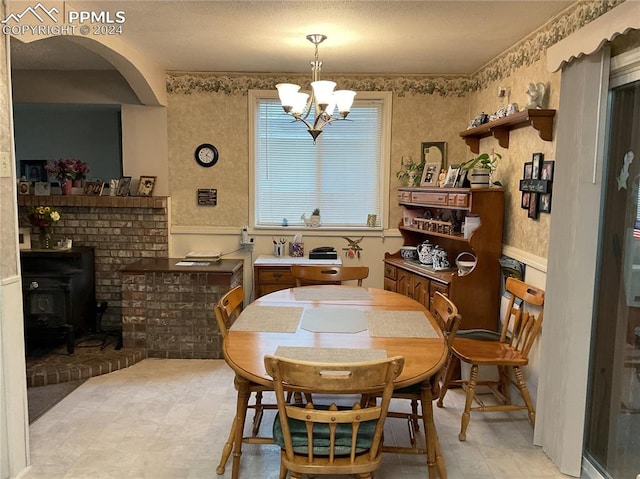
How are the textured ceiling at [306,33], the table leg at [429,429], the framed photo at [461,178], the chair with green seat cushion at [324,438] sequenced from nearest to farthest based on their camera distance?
the chair with green seat cushion at [324,438]
the table leg at [429,429]
the textured ceiling at [306,33]
the framed photo at [461,178]

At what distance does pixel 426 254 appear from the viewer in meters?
4.21

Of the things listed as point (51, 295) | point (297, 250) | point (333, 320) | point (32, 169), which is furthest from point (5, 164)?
point (32, 169)

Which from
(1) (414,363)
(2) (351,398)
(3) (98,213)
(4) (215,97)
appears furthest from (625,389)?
(3) (98,213)

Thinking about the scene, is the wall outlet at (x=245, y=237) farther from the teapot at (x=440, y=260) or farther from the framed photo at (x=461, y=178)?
the framed photo at (x=461, y=178)

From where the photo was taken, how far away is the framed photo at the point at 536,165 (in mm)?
3119

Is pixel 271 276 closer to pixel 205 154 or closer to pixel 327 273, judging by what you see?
pixel 327 273

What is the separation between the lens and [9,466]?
8.14 ft

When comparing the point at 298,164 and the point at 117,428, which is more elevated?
the point at 298,164

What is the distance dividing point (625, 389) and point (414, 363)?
3.77ft

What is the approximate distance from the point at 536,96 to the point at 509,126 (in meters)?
0.53

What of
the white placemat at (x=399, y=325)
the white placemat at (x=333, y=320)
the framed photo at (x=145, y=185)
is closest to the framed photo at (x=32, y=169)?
the framed photo at (x=145, y=185)

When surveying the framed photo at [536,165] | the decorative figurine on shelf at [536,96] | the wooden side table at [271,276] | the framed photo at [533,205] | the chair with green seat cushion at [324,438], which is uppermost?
the decorative figurine on shelf at [536,96]

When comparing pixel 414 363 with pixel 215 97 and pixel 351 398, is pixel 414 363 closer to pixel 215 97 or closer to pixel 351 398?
pixel 351 398

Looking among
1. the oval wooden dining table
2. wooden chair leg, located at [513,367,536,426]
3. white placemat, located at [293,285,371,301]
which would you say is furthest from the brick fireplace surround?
wooden chair leg, located at [513,367,536,426]
